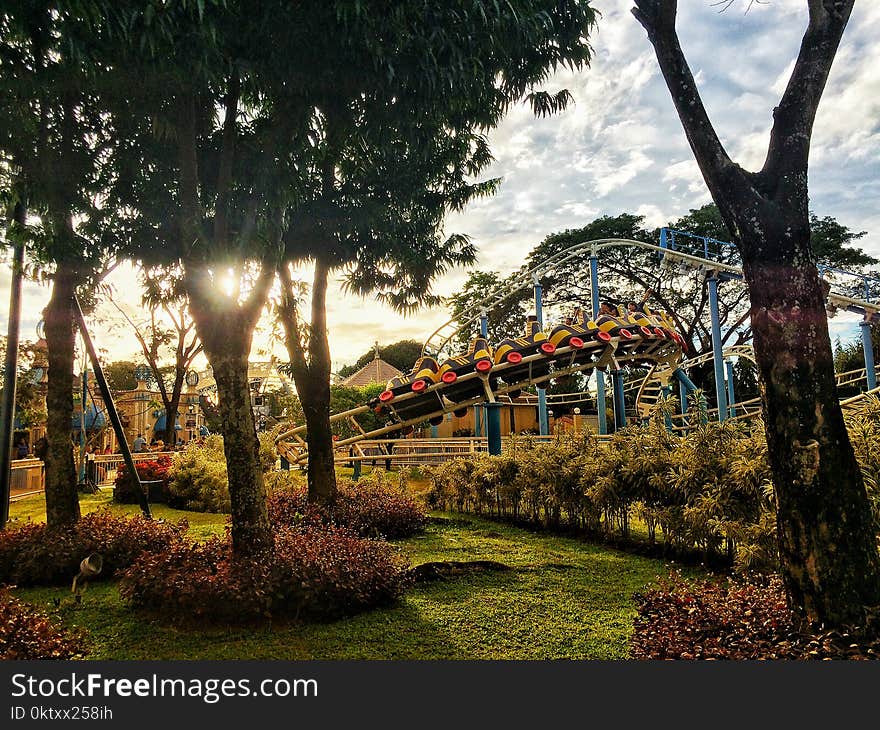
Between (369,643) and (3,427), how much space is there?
5635mm

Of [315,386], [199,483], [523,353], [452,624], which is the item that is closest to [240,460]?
[452,624]

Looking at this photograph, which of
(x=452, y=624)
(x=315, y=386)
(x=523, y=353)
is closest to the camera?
(x=452, y=624)

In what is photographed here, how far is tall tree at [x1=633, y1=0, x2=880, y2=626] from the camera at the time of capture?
10.2ft

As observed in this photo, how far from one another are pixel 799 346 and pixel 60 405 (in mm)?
7361

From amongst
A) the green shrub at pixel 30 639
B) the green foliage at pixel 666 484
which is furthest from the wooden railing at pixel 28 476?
the green shrub at pixel 30 639

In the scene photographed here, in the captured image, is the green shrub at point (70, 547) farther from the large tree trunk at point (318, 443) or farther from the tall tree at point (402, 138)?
the tall tree at point (402, 138)

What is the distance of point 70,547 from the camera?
6.34 m

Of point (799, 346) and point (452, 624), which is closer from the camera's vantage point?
point (799, 346)

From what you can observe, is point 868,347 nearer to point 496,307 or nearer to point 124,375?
point 496,307

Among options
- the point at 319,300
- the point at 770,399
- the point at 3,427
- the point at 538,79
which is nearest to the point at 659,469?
the point at 770,399

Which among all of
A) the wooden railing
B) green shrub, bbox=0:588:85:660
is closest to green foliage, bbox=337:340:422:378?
the wooden railing

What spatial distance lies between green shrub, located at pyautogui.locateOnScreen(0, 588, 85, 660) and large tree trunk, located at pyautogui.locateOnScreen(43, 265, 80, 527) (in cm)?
330
